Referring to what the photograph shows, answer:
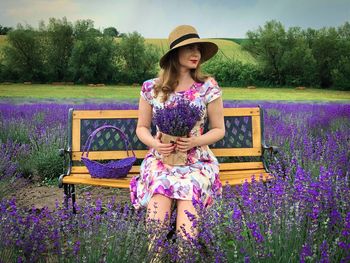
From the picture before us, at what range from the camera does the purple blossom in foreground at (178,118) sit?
2.43 metres

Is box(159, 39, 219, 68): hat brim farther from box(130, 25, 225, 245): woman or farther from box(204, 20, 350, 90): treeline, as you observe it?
box(204, 20, 350, 90): treeline

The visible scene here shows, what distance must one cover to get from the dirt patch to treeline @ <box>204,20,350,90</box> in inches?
93.2

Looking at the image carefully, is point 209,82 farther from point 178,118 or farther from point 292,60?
point 292,60

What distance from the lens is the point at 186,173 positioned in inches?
103

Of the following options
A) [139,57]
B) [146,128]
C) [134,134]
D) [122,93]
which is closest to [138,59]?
[139,57]

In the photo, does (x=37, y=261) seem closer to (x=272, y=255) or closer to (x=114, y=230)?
(x=114, y=230)

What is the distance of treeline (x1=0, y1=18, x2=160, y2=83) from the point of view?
534cm

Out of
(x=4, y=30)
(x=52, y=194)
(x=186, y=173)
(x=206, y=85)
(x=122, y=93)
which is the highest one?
(x=4, y=30)

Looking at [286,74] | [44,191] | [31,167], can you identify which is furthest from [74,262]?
[286,74]

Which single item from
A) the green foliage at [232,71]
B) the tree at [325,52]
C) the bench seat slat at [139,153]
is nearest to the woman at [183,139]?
the bench seat slat at [139,153]

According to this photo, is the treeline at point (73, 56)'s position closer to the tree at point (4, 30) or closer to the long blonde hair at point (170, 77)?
the tree at point (4, 30)

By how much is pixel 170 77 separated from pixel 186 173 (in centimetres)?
62

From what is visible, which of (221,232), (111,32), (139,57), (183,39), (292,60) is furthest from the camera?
(292,60)

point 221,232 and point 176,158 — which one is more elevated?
point 176,158
